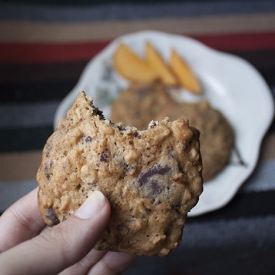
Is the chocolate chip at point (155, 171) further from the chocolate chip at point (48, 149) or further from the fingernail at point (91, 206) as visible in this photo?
the chocolate chip at point (48, 149)

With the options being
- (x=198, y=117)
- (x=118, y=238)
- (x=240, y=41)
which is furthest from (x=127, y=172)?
(x=240, y=41)

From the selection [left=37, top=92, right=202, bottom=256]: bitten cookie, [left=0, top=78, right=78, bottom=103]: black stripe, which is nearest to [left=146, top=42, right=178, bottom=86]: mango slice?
[left=0, top=78, right=78, bottom=103]: black stripe

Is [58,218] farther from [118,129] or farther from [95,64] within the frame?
[95,64]

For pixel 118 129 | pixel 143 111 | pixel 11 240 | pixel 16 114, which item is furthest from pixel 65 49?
pixel 118 129

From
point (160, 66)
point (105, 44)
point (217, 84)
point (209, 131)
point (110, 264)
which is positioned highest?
point (105, 44)

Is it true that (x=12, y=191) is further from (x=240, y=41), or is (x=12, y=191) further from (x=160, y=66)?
(x=240, y=41)

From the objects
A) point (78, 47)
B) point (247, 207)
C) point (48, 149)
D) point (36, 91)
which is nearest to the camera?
point (48, 149)

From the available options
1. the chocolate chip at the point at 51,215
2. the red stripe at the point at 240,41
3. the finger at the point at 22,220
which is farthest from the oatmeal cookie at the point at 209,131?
the chocolate chip at the point at 51,215
